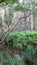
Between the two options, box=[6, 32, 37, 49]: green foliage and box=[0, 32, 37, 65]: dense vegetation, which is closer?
box=[6, 32, 37, 49]: green foliage

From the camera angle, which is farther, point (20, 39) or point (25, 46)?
point (25, 46)

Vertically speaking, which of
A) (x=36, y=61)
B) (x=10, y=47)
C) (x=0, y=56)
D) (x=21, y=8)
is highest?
(x=21, y=8)

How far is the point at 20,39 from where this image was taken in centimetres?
475

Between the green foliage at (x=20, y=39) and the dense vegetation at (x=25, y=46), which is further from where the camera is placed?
the dense vegetation at (x=25, y=46)

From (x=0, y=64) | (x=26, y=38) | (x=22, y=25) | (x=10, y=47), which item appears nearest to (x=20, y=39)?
(x=26, y=38)

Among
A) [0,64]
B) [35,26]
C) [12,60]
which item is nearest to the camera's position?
[0,64]

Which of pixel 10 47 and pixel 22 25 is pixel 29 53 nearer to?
pixel 10 47

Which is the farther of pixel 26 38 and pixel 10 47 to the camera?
pixel 10 47

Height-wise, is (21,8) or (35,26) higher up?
(21,8)

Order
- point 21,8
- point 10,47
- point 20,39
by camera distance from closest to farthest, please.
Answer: point 21,8 < point 20,39 < point 10,47

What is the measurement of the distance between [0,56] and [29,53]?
5.87 feet

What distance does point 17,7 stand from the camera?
3.92m

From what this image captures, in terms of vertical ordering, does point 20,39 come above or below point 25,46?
above

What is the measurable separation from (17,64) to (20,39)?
4.01ft
